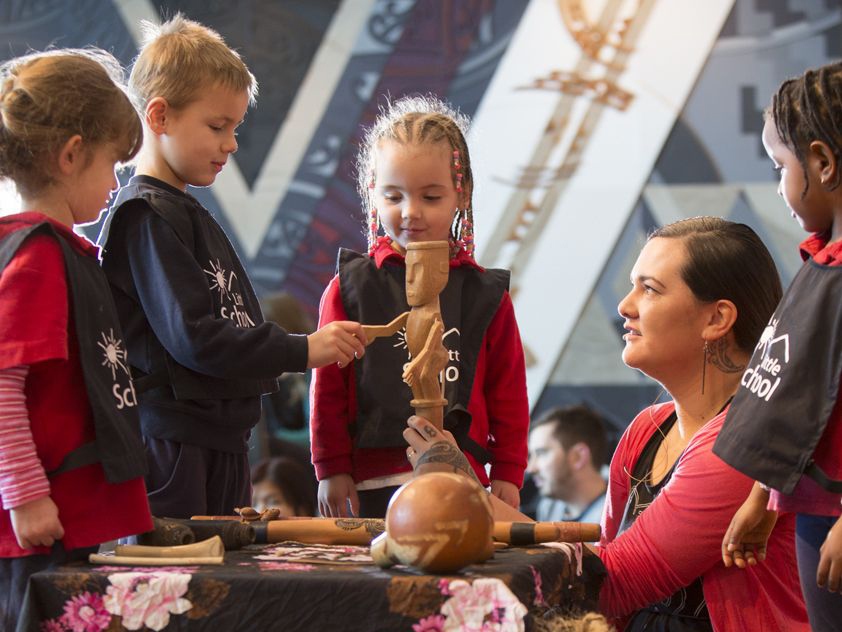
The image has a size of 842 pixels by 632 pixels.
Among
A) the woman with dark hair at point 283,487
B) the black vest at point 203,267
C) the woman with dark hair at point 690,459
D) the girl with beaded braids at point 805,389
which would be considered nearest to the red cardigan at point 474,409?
the black vest at point 203,267

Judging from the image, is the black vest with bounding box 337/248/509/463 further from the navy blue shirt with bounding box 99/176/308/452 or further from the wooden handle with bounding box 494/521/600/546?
the wooden handle with bounding box 494/521/600/546

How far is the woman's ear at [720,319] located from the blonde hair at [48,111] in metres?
1.02

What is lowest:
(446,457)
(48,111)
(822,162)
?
(446,457)

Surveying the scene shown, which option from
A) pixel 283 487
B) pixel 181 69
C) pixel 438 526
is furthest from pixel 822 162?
pixel 283 487

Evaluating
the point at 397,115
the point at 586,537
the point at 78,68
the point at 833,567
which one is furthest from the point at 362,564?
the point at 397,115

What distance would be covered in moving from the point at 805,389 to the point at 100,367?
3.07 ft

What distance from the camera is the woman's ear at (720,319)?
189 centimetres

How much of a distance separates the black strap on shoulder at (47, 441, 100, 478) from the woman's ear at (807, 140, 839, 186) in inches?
41.1

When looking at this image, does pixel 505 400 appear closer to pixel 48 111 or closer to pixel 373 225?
pixel 373 225

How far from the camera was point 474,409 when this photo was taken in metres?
2.13

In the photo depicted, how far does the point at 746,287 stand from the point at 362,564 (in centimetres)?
93

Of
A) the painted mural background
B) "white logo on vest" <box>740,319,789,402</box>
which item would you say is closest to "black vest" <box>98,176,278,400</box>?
"white logo on vest" <box>740,319,789,402</box>

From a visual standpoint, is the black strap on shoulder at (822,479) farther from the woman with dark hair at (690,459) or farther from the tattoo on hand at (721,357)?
the tattoo on hand at (721,357)

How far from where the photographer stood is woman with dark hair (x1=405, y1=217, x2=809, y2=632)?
1.67 m
